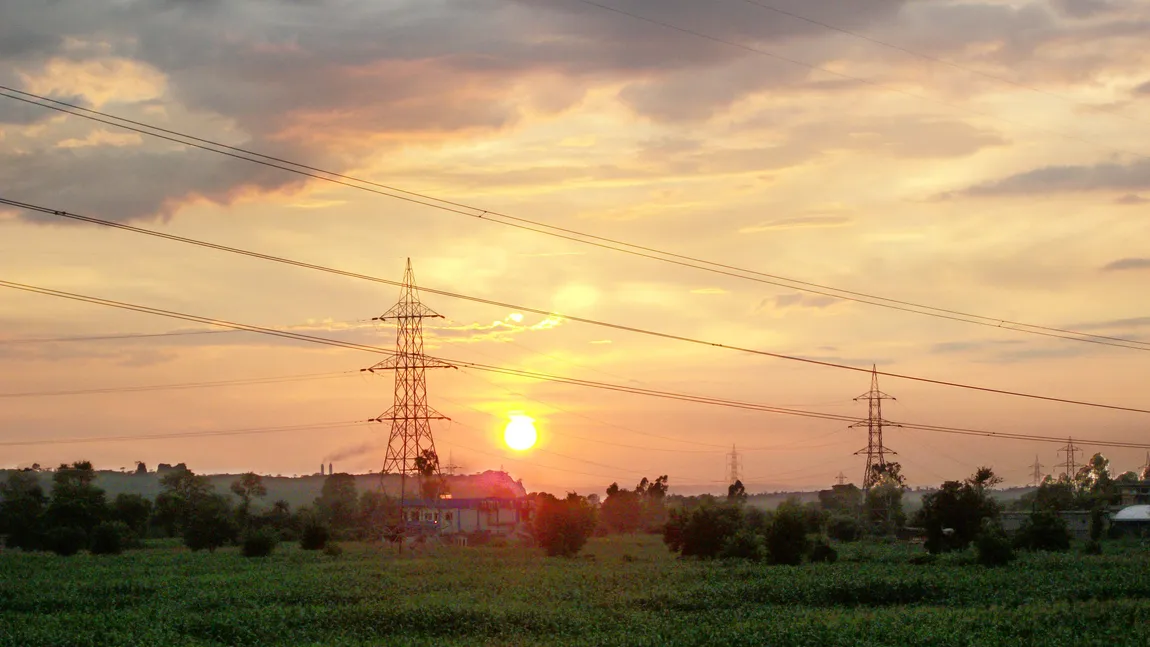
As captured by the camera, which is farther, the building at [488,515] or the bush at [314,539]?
the building at [488,515]

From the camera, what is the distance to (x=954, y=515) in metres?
105

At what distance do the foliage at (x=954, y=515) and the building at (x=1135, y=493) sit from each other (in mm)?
71469

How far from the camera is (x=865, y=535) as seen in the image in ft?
467

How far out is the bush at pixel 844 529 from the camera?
141m

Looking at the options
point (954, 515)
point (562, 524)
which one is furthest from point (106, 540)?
point (954, 515)

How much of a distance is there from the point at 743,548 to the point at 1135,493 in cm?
9979

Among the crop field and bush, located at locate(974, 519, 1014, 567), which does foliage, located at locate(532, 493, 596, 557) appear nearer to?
the crop field

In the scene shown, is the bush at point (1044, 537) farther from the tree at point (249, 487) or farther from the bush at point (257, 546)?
the tree at point (249, 487)

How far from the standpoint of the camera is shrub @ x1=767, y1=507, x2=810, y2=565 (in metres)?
94.9

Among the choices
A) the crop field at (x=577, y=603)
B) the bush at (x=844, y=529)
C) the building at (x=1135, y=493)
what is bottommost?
the bush at (x=844, y=529)

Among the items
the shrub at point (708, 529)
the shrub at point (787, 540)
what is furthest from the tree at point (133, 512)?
the shrub at point (787, 540)

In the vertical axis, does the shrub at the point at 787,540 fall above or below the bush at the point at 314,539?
above

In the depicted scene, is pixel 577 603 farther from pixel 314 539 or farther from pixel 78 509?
pixel 78 509

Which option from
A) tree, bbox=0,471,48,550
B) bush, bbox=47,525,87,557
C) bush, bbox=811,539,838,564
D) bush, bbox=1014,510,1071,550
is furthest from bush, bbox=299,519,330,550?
bush, bbox=1014,510,1071,550
